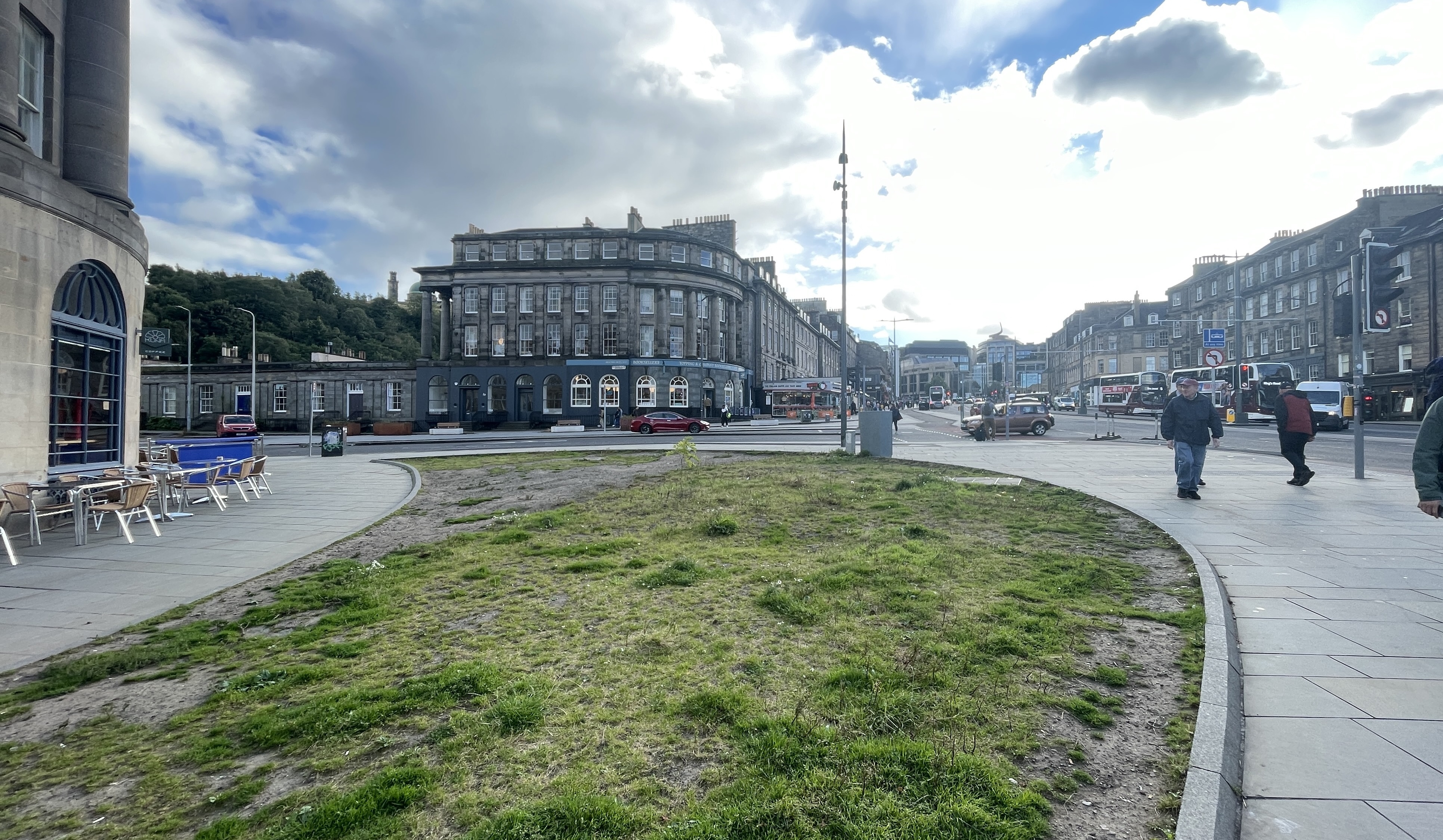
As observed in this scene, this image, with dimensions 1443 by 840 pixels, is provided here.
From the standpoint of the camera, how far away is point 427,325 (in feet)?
193

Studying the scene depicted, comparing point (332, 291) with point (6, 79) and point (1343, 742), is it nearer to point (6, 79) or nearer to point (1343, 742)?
point (6, 79)

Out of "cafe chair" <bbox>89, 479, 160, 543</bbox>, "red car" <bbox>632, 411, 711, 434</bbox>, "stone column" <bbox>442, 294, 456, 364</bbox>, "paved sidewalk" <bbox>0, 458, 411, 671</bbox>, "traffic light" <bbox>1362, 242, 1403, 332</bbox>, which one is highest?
"stone column" <bbox>442, 294, 456, 364</bbox>

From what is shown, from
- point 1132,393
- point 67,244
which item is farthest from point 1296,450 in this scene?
point 1132,393

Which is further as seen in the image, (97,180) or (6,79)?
(97,180)

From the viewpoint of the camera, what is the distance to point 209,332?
75.5 m

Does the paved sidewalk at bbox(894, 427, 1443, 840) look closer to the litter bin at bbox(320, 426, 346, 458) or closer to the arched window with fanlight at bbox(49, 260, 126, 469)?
the arched window with fanlight at bbox(49, 260, 126, 469)

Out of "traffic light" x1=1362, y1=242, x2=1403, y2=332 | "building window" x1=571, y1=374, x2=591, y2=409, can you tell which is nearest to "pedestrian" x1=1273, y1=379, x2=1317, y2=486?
"traffic light" x1=1362, y1=242, x2=1403, y2=332

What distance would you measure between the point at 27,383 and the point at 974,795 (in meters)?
13.6

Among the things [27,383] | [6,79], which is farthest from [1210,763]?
[6,79]

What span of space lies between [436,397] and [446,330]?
24.2 feet

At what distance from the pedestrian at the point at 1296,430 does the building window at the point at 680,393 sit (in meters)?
47.1

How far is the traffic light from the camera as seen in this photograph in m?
11.6

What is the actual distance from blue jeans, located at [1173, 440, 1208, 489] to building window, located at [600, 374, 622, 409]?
46.9m

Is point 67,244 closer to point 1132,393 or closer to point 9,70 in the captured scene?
point 9,70
